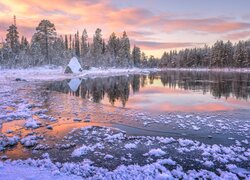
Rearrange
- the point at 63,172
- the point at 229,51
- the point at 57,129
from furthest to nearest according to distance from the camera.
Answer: the point at 229,51, the point at 57,129, the point at 63,172

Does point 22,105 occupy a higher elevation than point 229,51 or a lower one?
lower

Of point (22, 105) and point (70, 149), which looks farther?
point (22, 105)

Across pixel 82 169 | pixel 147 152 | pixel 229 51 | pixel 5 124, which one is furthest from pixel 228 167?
pixel 229 51

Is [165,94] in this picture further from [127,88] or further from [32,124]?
[32,124]

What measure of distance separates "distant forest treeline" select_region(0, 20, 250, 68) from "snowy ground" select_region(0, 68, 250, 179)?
1674 inches

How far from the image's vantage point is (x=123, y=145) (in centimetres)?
781

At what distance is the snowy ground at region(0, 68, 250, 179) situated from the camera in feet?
19.4

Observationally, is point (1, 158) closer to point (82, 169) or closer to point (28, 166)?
point (28, 166)

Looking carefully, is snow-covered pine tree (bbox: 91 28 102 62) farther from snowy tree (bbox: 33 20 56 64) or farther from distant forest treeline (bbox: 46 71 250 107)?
distant forest treeline (bbox: 46 71 250 107)

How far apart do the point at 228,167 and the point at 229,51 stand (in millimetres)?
90766

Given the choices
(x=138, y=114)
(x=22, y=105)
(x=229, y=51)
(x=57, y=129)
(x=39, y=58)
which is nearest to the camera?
(x=57, y=129)

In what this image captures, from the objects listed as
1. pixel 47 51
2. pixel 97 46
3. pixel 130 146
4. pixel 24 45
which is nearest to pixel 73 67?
pixel 47 51

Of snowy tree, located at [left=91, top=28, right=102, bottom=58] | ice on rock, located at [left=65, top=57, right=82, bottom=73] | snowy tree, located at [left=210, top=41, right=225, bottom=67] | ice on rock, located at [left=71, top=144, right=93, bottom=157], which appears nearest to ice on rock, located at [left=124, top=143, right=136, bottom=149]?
ice on rock, located at [left=71, top=144, right=93, bottom=157]

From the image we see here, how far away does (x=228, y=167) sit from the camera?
6.21 meters
